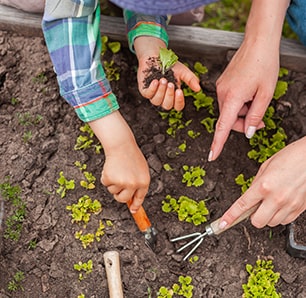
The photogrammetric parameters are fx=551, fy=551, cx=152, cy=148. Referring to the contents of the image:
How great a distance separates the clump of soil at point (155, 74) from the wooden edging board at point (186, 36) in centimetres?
47

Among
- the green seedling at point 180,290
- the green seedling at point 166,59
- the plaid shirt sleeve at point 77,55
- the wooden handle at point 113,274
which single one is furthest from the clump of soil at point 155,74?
the green seedling at point 180,290

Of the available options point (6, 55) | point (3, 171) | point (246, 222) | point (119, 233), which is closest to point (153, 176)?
point (119, 233)

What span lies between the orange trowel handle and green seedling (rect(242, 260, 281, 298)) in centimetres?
42

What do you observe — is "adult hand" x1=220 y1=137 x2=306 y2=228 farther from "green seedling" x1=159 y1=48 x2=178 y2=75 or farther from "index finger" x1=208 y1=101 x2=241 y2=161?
"green seedling" x1=159 y1=48 x2=178 y2=75

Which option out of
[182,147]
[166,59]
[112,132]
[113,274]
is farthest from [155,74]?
[113,274]

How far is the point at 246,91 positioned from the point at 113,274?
800 millimetres

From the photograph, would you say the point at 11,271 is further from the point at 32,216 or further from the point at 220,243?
the point at 220,243

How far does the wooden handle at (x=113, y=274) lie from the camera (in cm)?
192

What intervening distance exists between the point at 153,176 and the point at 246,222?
418mm

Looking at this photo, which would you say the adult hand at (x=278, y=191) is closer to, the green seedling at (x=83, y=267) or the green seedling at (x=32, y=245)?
the green seedling at (x=83, y=267)

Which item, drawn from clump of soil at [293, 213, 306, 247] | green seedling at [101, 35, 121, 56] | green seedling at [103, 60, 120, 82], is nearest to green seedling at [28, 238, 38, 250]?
green seedling at [103, 60, 120, 82]

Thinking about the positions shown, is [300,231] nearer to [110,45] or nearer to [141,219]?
[141,219]

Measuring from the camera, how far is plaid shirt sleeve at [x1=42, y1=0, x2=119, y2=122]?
193 cm

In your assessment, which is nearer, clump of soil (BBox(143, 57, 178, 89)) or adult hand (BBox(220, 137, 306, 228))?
adult hand (BBox(220, 137, 306, 228))
